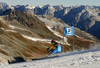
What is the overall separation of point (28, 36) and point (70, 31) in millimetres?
74412

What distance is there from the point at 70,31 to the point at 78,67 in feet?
69.8

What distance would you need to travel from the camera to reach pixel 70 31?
29688 mm

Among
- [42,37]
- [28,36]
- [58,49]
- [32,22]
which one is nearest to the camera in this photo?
[58,49]

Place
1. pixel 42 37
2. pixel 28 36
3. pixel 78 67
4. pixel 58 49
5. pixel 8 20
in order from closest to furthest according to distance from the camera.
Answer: pixel 78 67 → pixel 58 49 → pixel 28 36 → pixel 42 37 → pixel 8 20

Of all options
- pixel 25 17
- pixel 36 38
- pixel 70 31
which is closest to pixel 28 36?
pixel 36 38

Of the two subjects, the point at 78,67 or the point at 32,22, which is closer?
the point at 78,67

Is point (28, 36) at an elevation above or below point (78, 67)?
below

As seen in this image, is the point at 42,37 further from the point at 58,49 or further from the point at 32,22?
the point at 58,49

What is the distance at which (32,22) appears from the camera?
5221 inches

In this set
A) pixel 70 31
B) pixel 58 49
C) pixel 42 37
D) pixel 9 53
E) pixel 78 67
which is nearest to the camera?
pixel 78 67

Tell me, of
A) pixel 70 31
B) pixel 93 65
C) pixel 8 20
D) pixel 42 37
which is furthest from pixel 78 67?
pixel 8 20

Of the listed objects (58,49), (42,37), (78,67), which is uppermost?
(78,67)

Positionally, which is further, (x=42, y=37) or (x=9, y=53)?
(x=42, y=37)

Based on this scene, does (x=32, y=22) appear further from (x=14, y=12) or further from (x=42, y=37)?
(x=42, y=37)
